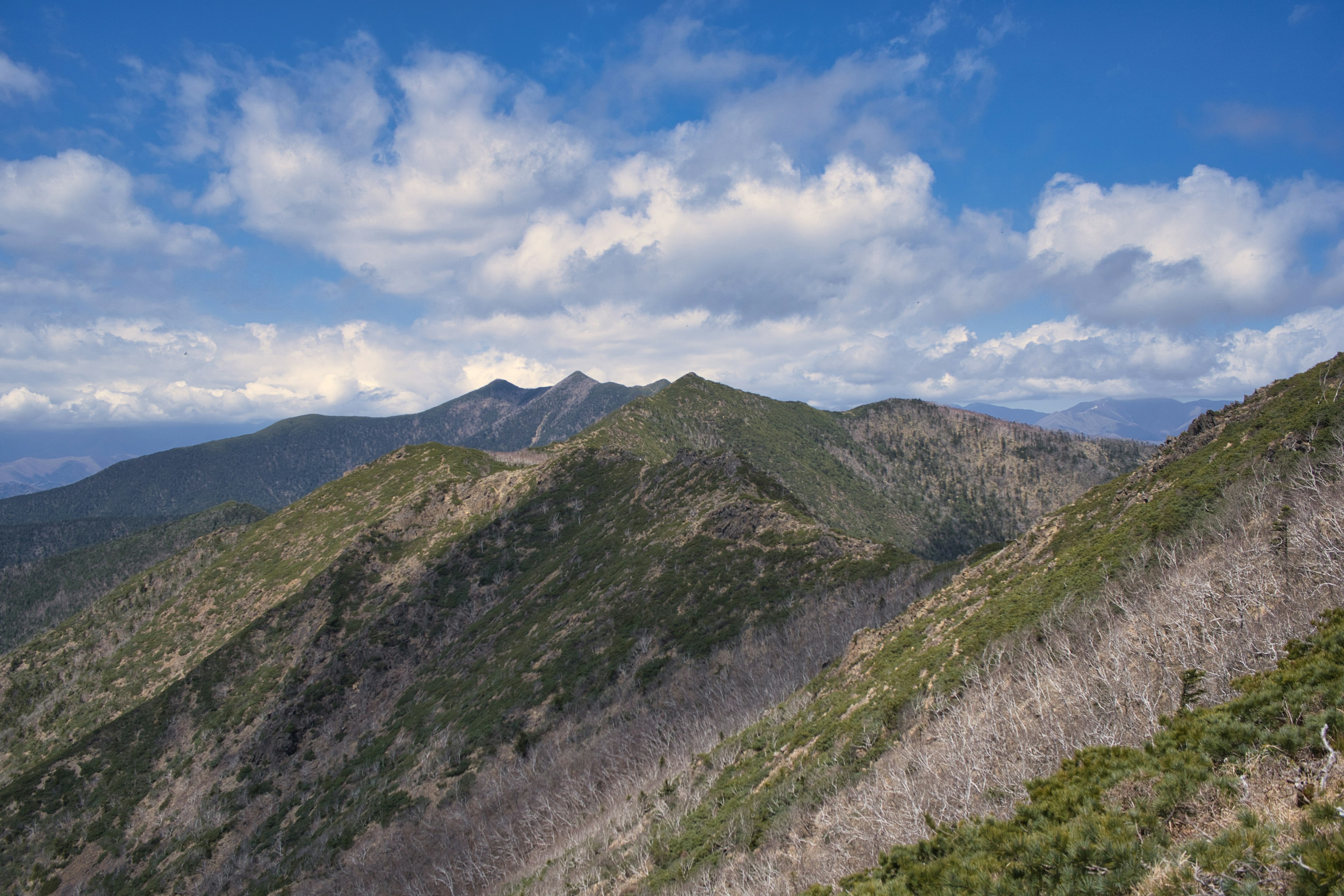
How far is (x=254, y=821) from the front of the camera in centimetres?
6338

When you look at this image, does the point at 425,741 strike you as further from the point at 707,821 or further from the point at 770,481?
the point at 770,481

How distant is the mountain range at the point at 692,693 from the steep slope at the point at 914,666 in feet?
0.73

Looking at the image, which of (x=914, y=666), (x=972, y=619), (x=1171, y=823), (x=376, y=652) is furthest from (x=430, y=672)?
(x=1171, y=823)

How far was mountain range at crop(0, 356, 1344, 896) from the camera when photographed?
11203 mm

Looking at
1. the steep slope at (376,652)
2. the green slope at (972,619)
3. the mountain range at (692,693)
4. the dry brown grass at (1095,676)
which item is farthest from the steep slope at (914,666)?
the steep slope at (376,652)

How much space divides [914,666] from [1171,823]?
20.2 m

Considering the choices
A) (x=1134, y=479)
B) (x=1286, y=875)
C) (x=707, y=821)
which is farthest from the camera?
(x=1134, y=479)

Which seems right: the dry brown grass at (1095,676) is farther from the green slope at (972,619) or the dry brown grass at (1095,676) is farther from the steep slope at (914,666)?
the green slope at (972,619)

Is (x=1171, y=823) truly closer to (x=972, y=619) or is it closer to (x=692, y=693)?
(x=972, y=619)

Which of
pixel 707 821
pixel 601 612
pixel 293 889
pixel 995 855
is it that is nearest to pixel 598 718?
pixel 601 612

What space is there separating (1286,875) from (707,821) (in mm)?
25272

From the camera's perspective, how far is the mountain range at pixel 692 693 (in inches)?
441

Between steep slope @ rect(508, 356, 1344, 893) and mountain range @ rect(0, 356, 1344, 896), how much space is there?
221 millimetres

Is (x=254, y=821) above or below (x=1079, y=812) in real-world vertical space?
below
